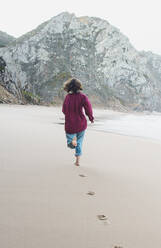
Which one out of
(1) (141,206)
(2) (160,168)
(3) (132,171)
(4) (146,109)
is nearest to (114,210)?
(1) (141,206)

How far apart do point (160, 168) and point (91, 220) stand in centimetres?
299

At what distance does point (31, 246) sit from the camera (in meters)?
1.87

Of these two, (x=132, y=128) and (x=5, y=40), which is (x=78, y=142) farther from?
(x=5, y=40)

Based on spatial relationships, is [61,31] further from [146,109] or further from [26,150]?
[26,150]

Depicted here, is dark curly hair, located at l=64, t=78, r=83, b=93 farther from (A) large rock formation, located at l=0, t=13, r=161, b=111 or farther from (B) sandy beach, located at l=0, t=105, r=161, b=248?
(A) large rock formation, located at l=0, t=13, r=161, b=111

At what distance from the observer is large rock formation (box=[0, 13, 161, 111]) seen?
79562 millimetres

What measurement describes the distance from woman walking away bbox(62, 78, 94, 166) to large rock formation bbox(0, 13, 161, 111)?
225 ft

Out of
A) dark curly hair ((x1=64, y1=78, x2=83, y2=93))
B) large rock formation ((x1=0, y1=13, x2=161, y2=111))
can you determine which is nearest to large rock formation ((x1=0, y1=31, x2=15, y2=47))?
large rock formation ((x1=0, y1=13, x2=161, y2=111))

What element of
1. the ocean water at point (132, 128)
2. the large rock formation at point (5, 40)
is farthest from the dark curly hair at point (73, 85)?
the large rock formation at point (5, 40)

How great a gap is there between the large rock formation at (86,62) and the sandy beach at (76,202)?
6892 cm

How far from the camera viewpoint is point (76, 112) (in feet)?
15.8

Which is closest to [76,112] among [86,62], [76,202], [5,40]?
[76,202]

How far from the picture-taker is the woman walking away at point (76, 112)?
4.74 metres

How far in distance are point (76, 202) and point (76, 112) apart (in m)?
2.30
